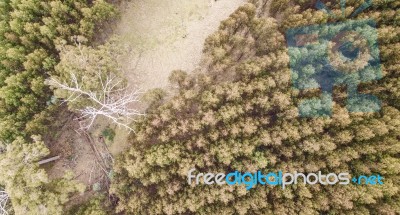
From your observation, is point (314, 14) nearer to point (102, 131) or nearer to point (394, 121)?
point (394, 121)

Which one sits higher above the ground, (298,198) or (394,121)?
(394,121)

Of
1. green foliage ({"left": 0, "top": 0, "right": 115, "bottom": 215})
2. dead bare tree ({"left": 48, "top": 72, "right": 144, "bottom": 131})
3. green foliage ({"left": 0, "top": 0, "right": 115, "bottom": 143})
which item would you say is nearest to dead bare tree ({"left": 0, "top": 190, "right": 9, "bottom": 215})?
green foliage ({"left": 0, "top": 0, "right": 115, "bottom": 215})

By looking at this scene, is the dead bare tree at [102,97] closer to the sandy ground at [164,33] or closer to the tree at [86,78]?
the tree at [86,78]

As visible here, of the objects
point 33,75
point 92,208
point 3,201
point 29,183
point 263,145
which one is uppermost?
point 33,75

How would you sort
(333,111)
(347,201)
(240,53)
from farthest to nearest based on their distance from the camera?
(240,53) → (333,111) → (347,201)

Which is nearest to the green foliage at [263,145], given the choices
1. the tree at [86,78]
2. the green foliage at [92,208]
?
the green foliage at [92,208]

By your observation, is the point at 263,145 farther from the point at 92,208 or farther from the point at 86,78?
the point at 86,78

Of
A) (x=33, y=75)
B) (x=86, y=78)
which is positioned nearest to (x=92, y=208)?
(x=86, y=78)

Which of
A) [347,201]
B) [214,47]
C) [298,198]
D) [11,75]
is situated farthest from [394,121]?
[11,75]
